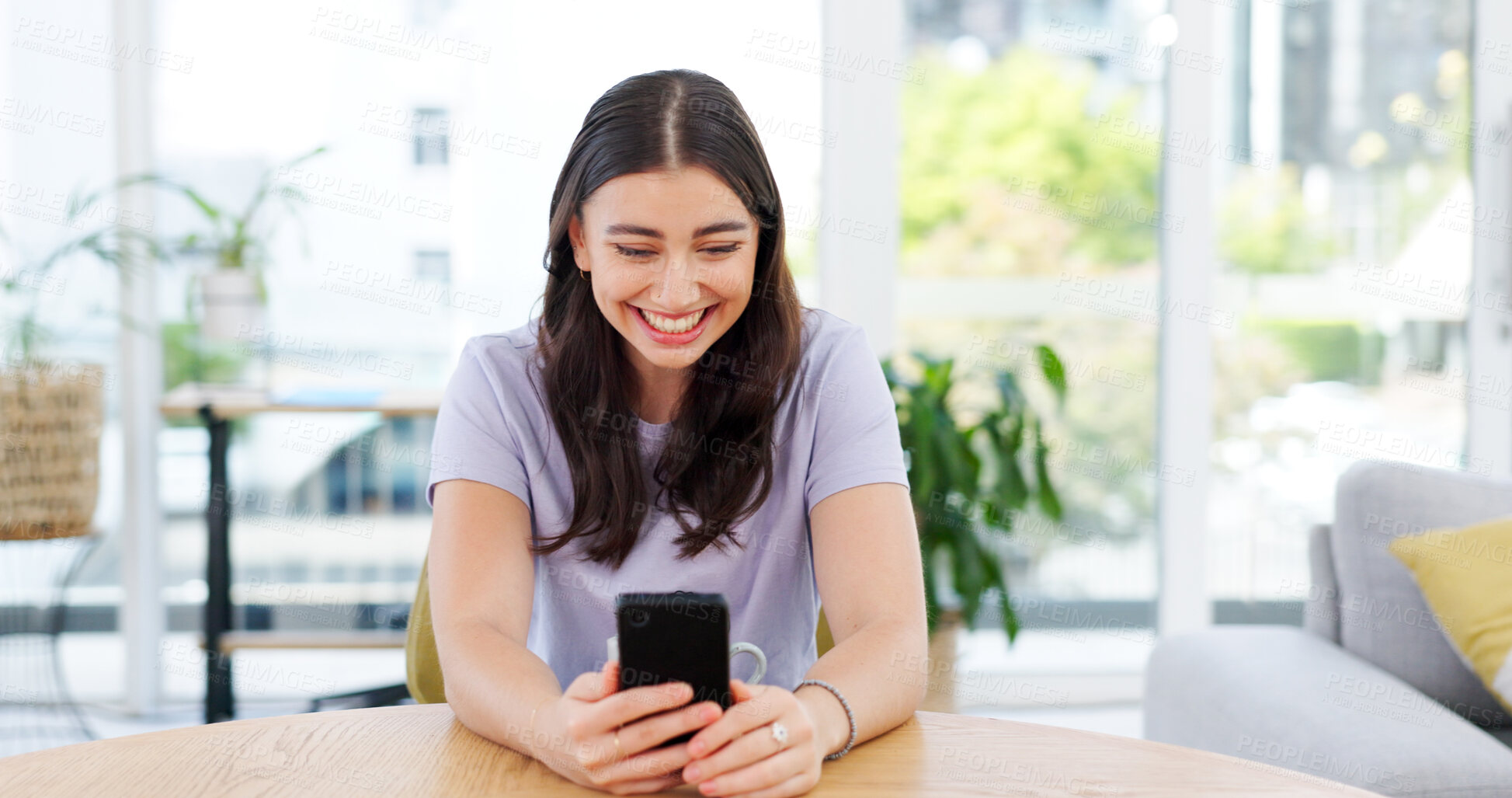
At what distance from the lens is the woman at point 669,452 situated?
1.07 m

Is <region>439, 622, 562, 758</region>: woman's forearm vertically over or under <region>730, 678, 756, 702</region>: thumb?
under

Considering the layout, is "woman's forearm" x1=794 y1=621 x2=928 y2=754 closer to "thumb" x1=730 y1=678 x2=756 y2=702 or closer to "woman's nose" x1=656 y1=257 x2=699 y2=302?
"thumb" x1=730 y1=678 x2=756 y2=702

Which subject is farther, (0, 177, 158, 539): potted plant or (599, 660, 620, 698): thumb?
(0, 177, 158, 539): potted plant

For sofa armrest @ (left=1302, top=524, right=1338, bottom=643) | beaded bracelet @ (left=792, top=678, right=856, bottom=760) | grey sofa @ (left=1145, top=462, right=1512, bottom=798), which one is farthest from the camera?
sofa armrest @ (left=1302, top=524, right=1338, bottom=643)

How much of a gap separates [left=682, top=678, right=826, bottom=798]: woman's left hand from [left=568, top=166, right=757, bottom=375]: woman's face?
0.43 metres

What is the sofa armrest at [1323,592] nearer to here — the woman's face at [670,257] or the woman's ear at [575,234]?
the woman's face at [670,257]

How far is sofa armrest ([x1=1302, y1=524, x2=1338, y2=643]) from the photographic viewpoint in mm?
1671

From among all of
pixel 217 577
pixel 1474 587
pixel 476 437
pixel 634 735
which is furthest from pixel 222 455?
pixel 1474 587

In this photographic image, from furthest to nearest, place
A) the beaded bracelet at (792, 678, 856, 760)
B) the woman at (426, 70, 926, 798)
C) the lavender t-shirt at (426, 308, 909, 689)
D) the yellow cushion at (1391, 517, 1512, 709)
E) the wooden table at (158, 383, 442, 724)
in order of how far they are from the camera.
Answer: the wooden table at (158, 383, 442, 724)
the yellow cushion at (1391, 517, 1512, 709)
the lavender t-shirt at (426, 308, 909, 689)
the woman at (426, 70, 926, 798)
the beaded bracelet at (792, 678, 856, 760)

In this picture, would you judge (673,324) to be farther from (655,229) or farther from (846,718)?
(846,718)

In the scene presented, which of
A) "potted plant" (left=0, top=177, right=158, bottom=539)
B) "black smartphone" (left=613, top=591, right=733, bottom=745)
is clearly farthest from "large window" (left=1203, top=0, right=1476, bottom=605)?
"potted plant" (left=0, top=177, right=158, bottom=539)

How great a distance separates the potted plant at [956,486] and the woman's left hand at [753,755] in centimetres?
132

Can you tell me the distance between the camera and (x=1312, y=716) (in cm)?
136

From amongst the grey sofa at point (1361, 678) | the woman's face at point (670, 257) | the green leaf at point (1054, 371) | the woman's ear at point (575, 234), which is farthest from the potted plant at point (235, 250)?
the grey sofa at point (1361, 678)
